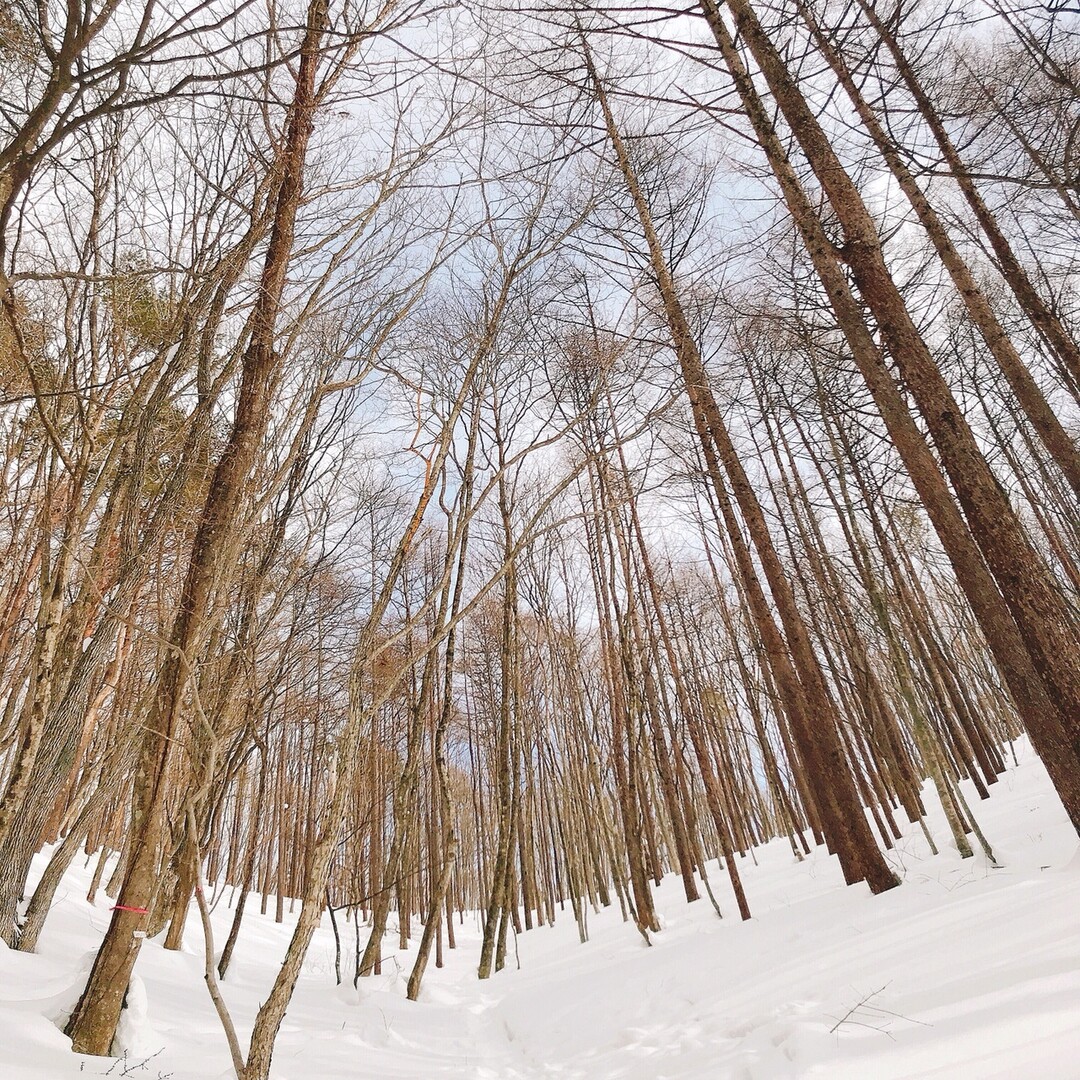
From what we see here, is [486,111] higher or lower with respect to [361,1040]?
higher

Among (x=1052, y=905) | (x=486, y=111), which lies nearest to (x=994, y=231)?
(x=486, y=111)

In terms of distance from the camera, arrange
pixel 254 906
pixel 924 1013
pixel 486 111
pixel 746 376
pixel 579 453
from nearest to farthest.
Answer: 1. pixel 924 1013
2. pixel 486 111
3. pixel 746 376
4. pixel 579 453
5. pixel 254 906

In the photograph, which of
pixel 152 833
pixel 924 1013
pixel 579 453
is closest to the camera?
pixel 924 1013

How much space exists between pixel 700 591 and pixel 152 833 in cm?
1395

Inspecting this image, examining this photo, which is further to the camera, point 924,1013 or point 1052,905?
point 1052,905

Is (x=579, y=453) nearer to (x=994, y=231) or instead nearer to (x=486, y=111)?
(x=486, y=111)

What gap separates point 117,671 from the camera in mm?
7367

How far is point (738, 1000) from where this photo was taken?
3604 mm

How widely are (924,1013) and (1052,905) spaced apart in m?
1.00

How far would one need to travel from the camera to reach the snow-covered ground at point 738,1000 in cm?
213

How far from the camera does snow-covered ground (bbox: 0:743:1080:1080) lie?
6.98 ft

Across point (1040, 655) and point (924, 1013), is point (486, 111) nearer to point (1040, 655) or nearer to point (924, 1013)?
point (1040, 655)

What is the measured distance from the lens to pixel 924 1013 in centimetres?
233

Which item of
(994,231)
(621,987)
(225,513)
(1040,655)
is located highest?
(994,231)
